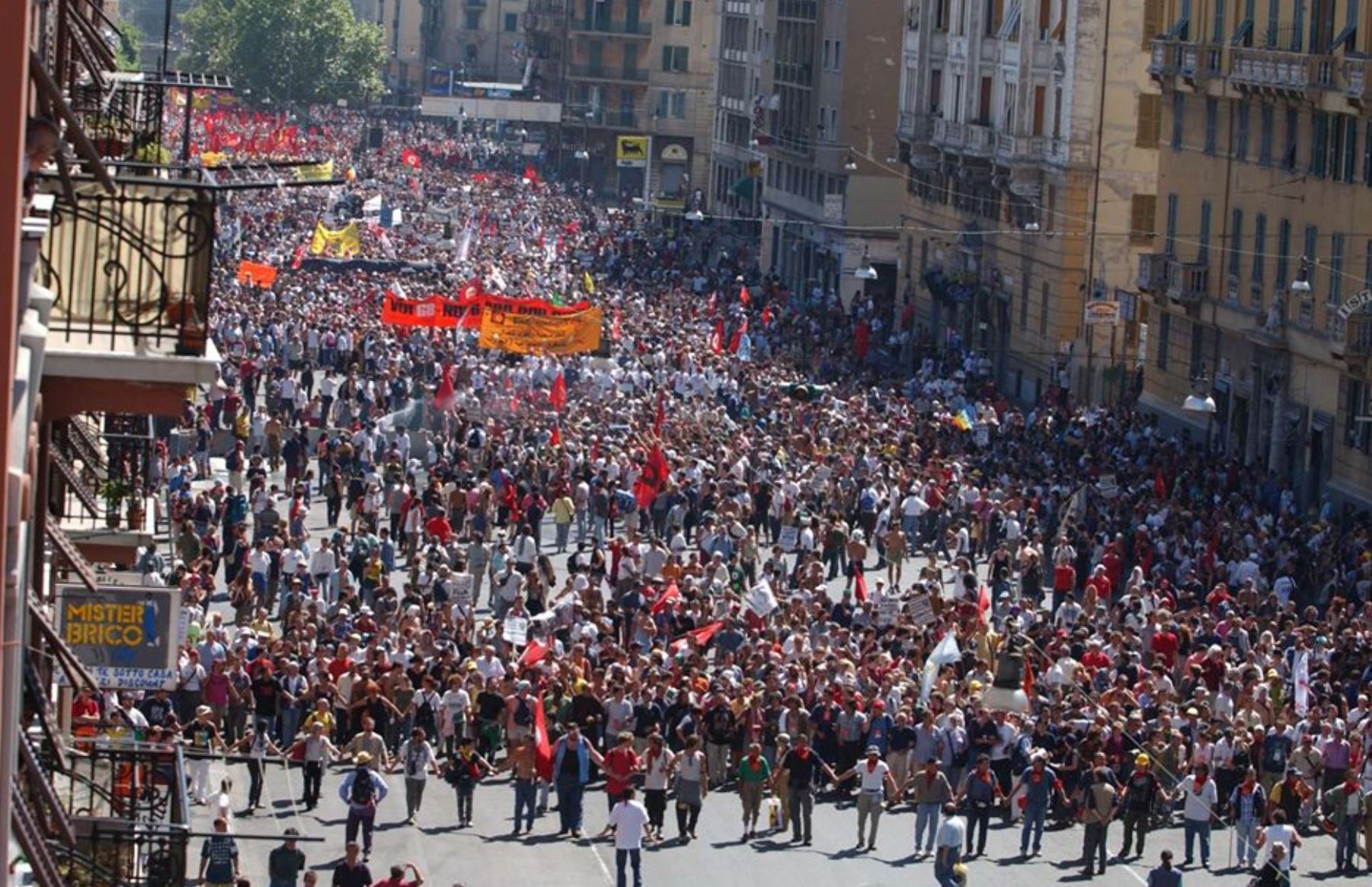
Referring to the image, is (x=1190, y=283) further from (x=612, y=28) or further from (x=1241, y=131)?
(x=612, y=28)

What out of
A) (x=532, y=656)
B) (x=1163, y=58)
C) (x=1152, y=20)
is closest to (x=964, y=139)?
(x=1152, y=20)

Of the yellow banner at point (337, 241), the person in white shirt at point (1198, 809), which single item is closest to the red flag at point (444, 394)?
the person in white shirt at point (1198, 809)

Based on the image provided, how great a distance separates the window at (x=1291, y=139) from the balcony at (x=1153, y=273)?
19.4 feet

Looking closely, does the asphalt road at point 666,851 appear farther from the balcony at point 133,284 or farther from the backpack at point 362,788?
the balcony at point 133,284

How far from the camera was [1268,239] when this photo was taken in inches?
2199

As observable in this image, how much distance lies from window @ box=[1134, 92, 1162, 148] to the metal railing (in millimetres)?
55162

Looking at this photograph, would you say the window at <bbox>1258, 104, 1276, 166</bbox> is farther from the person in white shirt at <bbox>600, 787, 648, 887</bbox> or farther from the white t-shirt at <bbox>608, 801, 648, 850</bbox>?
the white t-shirt at <bbox>608, 801, 648, 850</bbox>

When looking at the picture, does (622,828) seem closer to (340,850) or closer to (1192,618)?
(340,850)

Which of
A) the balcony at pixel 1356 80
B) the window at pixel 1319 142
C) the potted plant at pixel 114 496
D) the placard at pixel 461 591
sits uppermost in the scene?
the balcony at pixel 1356 80

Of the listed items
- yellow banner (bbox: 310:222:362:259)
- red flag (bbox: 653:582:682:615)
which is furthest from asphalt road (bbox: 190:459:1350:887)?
yellow banner (bbox: 310:222:362:259)

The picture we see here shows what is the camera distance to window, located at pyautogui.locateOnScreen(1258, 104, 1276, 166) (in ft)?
184

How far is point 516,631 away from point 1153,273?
30.4 meters

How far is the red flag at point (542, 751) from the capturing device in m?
28.5

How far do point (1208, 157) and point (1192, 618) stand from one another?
25900 mm
